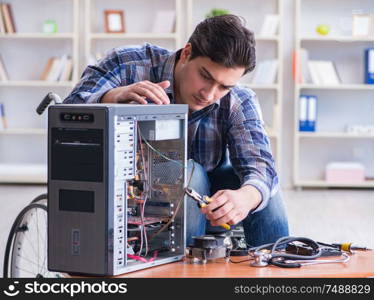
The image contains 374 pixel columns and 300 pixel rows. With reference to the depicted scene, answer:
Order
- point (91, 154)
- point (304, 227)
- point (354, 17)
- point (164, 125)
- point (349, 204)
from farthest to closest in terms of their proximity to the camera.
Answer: point (354, 17)
point (349, 204)
point (304, 227)
point (164, 125)
point (91, 154)

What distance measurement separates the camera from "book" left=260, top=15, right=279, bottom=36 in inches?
Answer: 254

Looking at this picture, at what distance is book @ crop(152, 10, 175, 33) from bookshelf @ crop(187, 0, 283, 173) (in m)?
0.14

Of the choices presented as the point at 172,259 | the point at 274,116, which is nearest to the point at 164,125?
the point at 172,259

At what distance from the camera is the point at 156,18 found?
659 centimetres

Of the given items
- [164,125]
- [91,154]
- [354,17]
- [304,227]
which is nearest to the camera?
[91,154]

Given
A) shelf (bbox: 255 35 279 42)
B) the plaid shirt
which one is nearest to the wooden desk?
the plaid shirt

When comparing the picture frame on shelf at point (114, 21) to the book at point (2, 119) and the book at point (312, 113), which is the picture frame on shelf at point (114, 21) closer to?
the book at point (2, 119)

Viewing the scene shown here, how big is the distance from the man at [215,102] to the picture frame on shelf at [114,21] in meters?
4.25

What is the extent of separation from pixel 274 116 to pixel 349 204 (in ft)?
3.89

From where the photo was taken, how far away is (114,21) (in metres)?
6.63

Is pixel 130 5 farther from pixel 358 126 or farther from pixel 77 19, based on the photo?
pixel 358 126

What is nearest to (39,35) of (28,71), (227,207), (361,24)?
(28,71)

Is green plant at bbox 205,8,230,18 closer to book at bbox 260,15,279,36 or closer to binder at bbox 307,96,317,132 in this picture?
book at bbox 260,15,279,36

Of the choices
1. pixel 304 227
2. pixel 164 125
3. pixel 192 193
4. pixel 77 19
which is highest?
pixel 77 19
